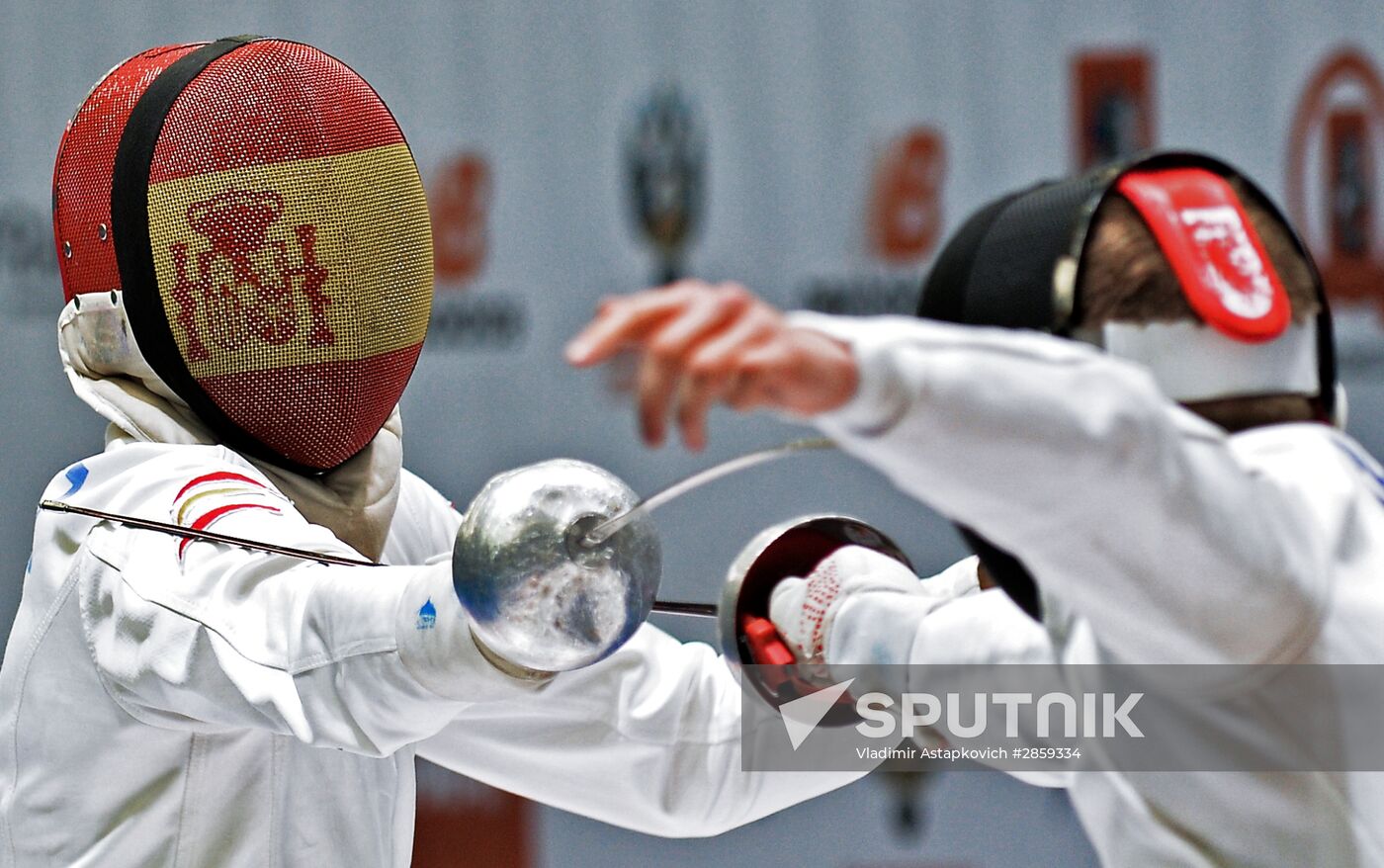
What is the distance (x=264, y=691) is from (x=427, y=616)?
149mm

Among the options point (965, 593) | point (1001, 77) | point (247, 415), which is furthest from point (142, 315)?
point (1001, 77)

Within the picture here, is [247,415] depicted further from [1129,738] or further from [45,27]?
[45,27]

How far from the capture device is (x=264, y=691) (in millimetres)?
1172

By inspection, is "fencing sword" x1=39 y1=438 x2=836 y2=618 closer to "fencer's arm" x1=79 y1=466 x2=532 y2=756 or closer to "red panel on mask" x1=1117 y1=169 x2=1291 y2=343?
"fencer's arm" x1=79 y1=466 x2=532 y2=756

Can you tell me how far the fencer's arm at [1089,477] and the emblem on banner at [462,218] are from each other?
2.47 meters

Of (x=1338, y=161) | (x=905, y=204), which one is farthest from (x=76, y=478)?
(x=1338, y=161)

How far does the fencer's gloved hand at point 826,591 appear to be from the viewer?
111 cm

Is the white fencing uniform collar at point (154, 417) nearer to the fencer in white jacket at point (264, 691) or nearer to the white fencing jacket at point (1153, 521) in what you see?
the fencer in white jacket at point (264, 691)

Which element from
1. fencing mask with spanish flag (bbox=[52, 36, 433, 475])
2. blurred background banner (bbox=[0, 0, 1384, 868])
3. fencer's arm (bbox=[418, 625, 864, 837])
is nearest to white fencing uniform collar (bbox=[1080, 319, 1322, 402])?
fencer's arm (bbox=[418, 625, 864, 837])

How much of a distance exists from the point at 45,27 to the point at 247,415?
221cm

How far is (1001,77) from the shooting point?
3.27m

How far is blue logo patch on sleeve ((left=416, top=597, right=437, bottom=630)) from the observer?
111 centimetres

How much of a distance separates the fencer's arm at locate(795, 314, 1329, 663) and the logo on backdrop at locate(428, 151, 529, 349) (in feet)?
8.05

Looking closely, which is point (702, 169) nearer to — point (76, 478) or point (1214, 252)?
point (76, 478)
